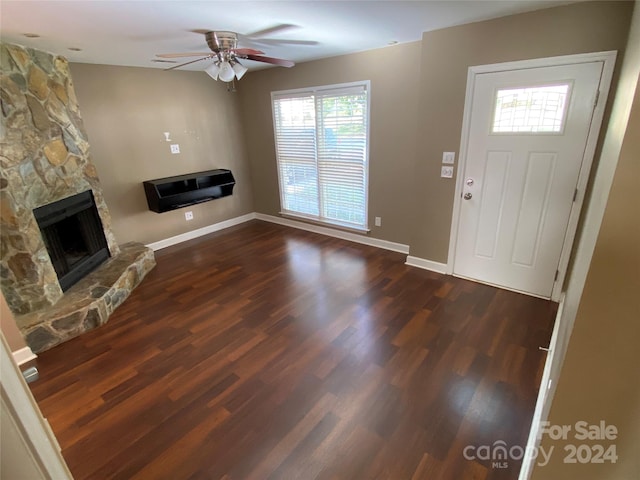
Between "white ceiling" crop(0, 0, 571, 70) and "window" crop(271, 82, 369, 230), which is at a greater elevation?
"white ceiling" crop(0, 0, 571, 70)

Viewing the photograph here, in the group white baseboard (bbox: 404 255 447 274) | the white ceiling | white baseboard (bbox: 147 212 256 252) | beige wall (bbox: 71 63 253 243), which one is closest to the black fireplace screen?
beige wall (bbox: 71 63 253 243)

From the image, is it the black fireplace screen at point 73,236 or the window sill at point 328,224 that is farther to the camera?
the window sill at point 328,224

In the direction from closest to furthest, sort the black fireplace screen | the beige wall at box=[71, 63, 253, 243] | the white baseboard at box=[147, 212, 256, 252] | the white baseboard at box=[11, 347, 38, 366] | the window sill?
Result: the white baseboard at box=[11, 347, 38, 366] < the black fireplace screen < the beige wall at box=[71, 63, 253, 243] < the window sill < the white baseboard at box=[147, 212, 256, 252]

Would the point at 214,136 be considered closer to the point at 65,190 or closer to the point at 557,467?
the point at 65,190

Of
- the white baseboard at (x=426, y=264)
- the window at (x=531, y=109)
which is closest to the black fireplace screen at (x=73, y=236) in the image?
the white baseboard at (x=426, y=264)

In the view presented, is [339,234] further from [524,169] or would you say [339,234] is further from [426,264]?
[524,169]

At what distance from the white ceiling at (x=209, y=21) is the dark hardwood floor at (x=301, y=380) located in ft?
7.70

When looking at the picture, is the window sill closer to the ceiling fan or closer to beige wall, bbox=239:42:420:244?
beige wall, bbox=239:42:420:244

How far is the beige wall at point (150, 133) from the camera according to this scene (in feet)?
12.2

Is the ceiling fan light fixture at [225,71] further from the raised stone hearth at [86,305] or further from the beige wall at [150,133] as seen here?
the raised stone hearth at [86,305]

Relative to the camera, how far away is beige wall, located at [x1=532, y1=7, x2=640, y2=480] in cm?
67

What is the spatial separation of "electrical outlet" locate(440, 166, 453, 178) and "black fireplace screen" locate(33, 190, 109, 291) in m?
3.72

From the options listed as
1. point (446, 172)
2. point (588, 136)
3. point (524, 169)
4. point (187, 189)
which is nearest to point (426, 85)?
point (446, 172)

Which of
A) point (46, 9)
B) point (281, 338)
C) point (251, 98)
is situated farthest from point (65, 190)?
point (251, 98)
